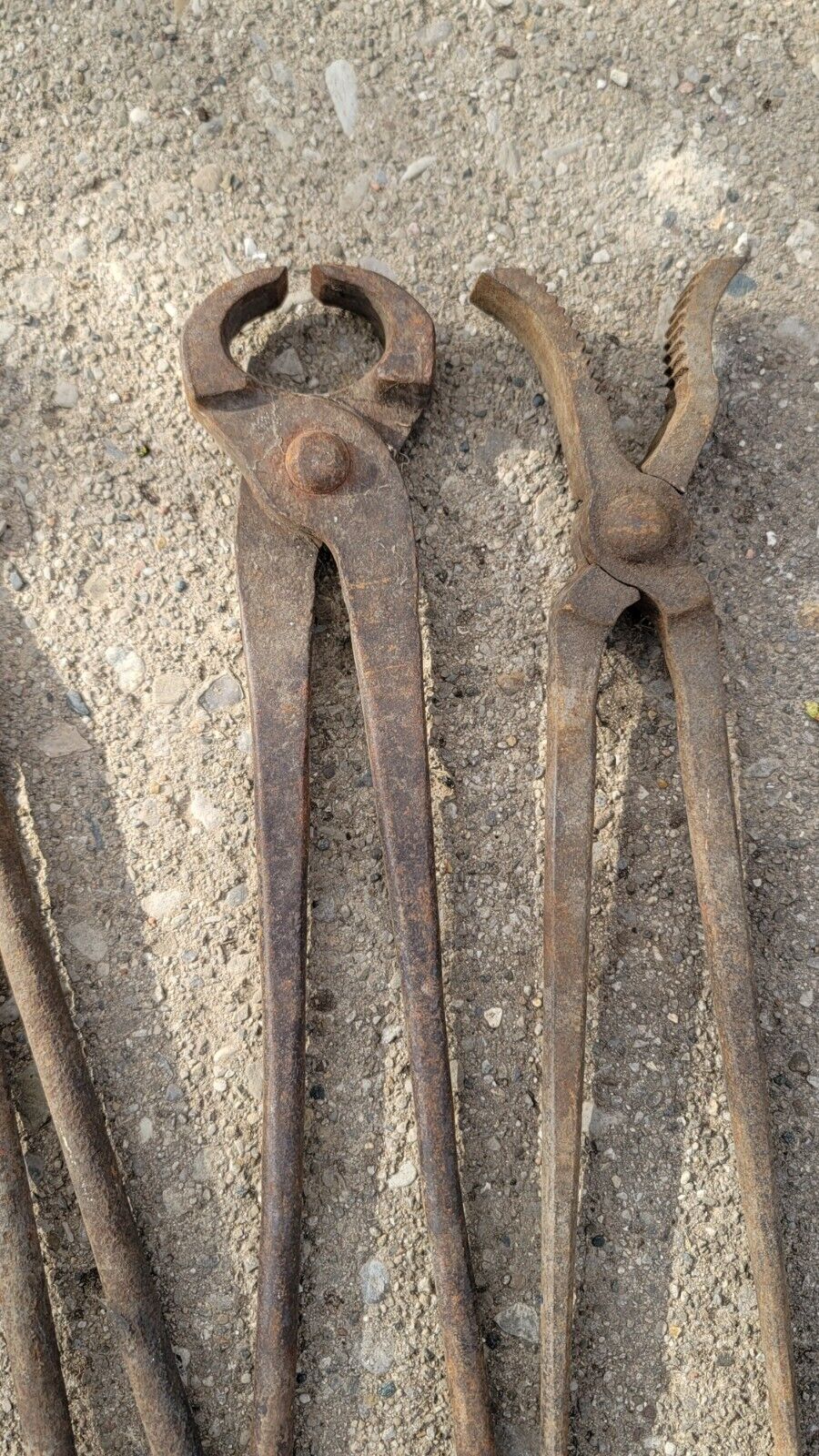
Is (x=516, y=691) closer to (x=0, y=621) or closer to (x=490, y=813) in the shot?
(x=490, y=813)

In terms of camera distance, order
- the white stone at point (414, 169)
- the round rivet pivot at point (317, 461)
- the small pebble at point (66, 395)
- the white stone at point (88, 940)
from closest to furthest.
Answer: the round rivet pivot at point (317, 461)
the white stone at point (88, 940)
the small pebble at point (66, 395)
the white stone at point (414, 169)

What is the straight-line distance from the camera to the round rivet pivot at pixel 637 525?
4.87 feet

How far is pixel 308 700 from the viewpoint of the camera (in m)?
1.46

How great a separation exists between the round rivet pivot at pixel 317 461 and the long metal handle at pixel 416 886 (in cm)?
9

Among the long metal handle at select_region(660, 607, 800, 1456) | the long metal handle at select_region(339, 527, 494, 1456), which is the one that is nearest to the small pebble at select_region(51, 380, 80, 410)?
the long metal handle at select_region(339, 527, 494, 1456)

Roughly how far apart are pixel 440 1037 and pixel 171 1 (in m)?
1.76

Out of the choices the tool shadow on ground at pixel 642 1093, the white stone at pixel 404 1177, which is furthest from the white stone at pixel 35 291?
the white stone at pixel 404 1177

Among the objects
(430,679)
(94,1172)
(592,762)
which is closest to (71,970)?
(94,1172)

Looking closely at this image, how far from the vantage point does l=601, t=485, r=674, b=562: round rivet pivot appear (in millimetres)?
1484

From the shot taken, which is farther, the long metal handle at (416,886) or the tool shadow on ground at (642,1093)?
the tool shadow on ground at (642,1093)

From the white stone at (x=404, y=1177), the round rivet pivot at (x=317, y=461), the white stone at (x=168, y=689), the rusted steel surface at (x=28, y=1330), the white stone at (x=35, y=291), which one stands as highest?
the white stone at (x=35, y=291)

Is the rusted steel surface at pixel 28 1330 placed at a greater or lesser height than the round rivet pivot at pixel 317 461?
lesser

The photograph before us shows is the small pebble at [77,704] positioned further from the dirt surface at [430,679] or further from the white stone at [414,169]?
the white stone at [414,169]

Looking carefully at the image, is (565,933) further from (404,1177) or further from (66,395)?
(66,395)
